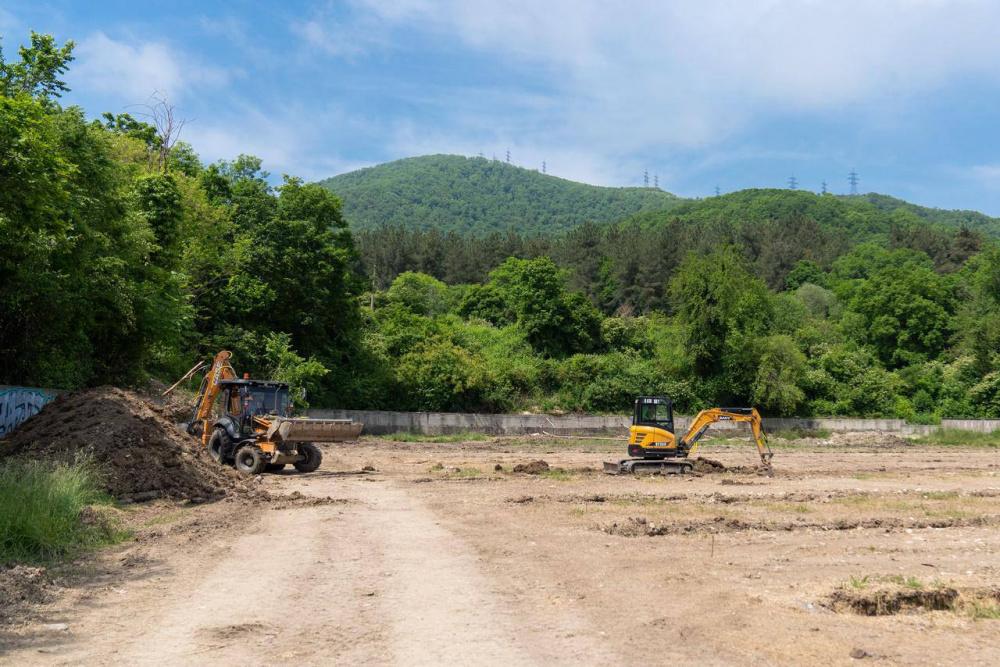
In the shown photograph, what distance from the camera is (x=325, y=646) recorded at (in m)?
7.64

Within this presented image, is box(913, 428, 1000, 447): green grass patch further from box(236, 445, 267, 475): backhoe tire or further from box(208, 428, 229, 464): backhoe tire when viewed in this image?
box(208, 428, 229, 464): backhoe tire

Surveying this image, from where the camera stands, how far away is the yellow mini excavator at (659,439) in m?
28.9

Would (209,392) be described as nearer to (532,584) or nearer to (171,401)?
(171,401)

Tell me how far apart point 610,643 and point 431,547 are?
5.90 metres

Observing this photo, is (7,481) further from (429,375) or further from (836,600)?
(429,375)

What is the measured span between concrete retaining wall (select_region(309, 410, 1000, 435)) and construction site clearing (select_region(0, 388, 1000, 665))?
25800mm

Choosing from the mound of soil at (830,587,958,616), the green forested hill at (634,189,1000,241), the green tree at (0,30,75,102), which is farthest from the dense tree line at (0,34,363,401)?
the green forested hill at (634,189,1000,241)

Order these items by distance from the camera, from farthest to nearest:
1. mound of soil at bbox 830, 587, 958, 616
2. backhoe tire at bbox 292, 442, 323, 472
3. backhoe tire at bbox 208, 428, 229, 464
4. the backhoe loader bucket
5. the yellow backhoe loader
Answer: backhoe tire at bbox 292, 442, 323, 472, backhoe tire at bbox 208, 428, 229, 464, the yellow backhoe loader, the backhoe loader bucket, mound of soil at bbox 830, 587, 958, 616

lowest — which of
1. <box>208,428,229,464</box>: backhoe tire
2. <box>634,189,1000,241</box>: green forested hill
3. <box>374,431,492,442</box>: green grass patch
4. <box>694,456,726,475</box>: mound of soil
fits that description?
<box>374,431,492,442</box>: green grass patch

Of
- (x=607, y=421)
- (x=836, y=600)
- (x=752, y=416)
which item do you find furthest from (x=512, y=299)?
(x=836, y=600)

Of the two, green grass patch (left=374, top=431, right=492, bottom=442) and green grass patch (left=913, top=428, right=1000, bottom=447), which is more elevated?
green grass patch (left=374, top=431, right=492, bottom=442)

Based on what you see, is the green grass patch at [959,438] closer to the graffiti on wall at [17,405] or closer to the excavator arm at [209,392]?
the excavator arm at [209,392]

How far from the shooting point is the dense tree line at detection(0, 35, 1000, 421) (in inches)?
967

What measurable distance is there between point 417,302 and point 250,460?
5774 cm
